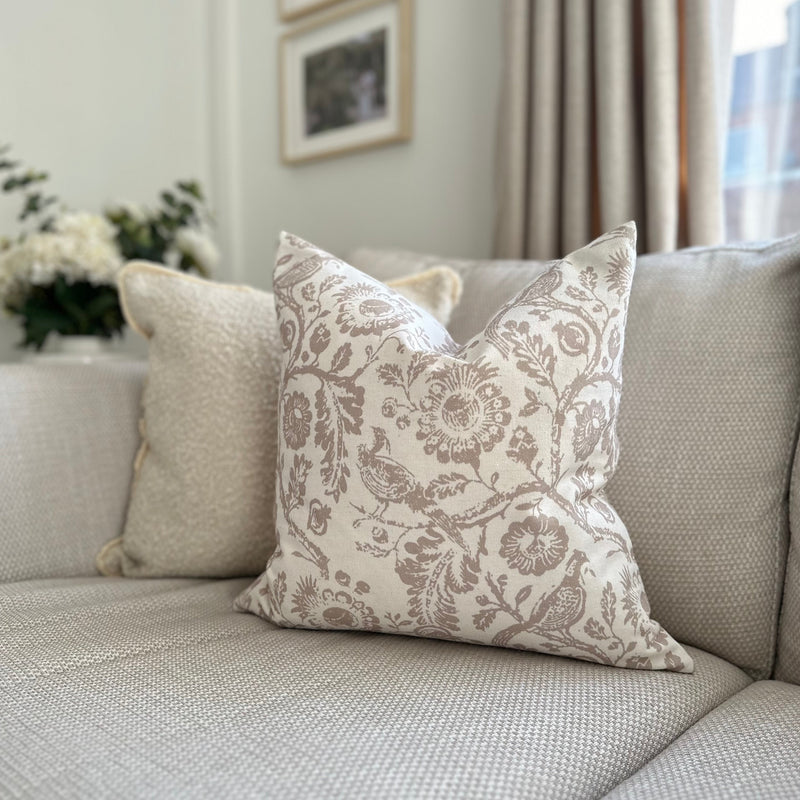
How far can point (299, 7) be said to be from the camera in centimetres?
213

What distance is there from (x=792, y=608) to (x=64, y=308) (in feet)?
5.30

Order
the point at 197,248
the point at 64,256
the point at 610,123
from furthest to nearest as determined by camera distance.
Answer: the point at 197,248
the point at 64,256
the point at 610,123

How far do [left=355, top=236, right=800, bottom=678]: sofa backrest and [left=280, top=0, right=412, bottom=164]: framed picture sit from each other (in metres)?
1.15

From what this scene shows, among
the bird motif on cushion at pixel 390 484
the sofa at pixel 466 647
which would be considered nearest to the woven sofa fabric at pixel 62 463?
the sofa at pixel 466 647

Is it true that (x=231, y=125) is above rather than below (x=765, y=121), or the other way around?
above

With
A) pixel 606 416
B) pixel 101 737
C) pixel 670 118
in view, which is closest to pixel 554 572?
pixel 606 416

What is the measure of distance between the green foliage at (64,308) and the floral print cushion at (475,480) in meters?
1.19

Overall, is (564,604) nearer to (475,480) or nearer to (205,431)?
(475,480)

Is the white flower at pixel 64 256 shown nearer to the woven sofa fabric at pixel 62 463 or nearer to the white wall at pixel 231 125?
the white wall at pixel 231 125

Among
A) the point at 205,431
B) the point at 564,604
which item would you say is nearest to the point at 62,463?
the point at 205,431

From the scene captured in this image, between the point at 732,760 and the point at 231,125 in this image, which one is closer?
the point at 732,760

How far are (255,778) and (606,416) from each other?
0.47 meters

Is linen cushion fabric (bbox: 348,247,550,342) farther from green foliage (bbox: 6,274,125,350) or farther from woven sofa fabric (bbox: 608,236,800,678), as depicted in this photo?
green foliage (bbox: 6,274,125,350)

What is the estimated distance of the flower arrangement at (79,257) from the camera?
1791mm
